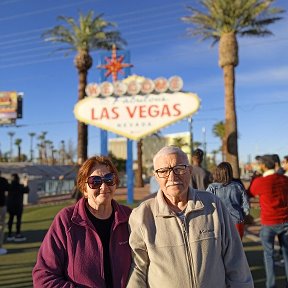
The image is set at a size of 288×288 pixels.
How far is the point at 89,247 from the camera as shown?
236cm

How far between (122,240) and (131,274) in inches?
7.9

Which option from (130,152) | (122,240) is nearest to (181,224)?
(122,240)

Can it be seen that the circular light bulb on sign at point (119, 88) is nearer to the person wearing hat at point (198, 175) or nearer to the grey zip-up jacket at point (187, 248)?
the person wearing hat at point (198, 175)

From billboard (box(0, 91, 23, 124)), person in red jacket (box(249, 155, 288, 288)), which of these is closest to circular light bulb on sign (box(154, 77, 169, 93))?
person in red jacket (box(249, 155, 288, 288))

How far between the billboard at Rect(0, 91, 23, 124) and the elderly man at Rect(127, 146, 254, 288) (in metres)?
48.3

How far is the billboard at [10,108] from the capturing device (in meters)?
48.3

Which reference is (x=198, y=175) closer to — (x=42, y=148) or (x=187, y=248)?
(x=187, y=248)

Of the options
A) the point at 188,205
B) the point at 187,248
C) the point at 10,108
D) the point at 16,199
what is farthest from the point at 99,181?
the point at 10,108

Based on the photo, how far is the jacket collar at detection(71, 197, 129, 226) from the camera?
7.90 ft

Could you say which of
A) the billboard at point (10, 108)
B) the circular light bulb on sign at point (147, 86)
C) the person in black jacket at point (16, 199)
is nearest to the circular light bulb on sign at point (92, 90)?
the circular light bulb on sign at point (147, 86)

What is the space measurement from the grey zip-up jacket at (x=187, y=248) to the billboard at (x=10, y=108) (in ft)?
159

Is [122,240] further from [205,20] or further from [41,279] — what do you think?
[205,20]

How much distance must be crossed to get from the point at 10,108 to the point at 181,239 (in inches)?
1937

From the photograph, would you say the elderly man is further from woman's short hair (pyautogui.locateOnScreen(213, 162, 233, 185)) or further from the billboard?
the billboard
